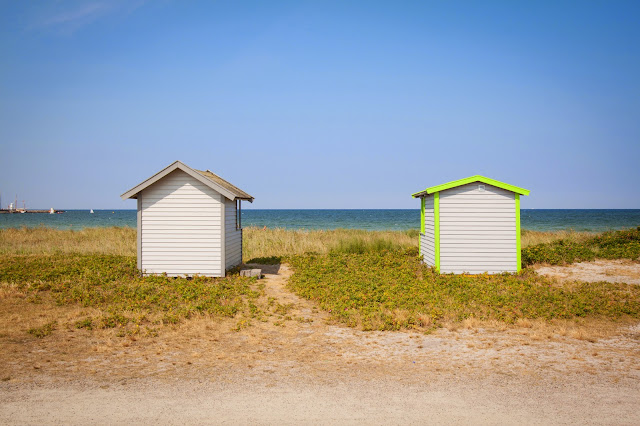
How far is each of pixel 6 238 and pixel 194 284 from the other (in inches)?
878

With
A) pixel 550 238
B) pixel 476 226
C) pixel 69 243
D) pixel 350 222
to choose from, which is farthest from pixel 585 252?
pixel 350 222

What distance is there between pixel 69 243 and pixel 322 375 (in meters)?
24.0

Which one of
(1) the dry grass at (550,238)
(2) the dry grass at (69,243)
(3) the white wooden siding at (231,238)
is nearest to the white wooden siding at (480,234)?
(3) the white wooden siding at (231,238)

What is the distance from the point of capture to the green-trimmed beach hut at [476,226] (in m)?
16.2

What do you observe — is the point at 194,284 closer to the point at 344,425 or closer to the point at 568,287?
the point at 344,425

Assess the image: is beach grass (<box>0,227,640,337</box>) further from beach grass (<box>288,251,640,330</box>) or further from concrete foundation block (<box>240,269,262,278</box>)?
concrete foundation block (<box>240,269,262,278</box>)

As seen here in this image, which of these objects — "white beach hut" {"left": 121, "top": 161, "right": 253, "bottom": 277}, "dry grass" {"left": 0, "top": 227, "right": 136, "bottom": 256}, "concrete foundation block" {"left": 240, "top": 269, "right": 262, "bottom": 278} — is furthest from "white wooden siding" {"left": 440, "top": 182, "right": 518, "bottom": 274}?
"dry grass" {"left": 0, "top": 227, "right": 136, "bottom": 256}

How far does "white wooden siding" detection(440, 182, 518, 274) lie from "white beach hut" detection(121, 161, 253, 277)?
8286mm

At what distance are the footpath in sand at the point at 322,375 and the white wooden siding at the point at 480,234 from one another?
639cm

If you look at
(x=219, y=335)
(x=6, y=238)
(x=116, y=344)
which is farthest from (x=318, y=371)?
(x=6, y=238)

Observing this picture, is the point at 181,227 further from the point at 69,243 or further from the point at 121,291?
the point at 69,243

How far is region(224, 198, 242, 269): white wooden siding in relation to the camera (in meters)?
16.3

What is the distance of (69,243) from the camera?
84.1 ft

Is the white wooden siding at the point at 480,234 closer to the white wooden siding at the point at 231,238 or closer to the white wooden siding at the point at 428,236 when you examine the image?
the white wooden siding at the point at 428,236
